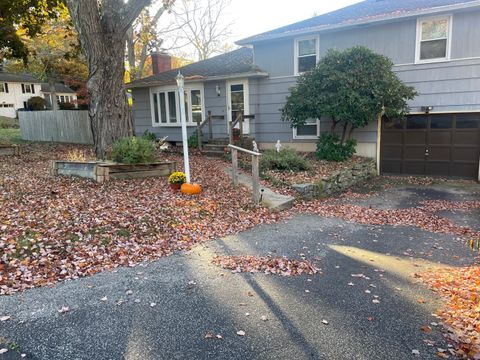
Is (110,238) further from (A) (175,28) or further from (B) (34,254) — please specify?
(A) (175,28)

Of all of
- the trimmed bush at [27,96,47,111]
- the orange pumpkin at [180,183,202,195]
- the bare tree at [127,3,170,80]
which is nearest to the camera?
the orange pumpkin at [180,183,202,195]

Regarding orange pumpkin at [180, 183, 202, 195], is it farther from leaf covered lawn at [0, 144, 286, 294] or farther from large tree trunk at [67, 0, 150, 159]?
large tree trunk at [67, 0, 150, 159]

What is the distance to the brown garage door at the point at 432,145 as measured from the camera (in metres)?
12.5

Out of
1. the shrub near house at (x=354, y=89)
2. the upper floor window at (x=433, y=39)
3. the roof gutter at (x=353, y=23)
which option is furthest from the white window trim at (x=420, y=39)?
the shrub near house at (x=354, y=89)

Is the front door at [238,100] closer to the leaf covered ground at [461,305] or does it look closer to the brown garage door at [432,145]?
the brown garage door at [432,145]

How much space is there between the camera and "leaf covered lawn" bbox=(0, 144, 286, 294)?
496 cm

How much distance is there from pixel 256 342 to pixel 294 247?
2.90 m

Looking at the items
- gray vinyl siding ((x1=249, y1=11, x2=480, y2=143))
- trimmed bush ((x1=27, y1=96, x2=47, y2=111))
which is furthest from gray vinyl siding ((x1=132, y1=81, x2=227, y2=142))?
trimmed bush ((x1=27, y1=96, x2=47, y2=111))

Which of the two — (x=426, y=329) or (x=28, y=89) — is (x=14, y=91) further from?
(x=426, y=329)

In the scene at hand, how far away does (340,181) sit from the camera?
1154 cm

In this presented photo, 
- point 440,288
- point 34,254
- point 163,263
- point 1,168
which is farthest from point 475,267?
point 1,168

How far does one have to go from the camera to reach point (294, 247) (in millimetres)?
6152

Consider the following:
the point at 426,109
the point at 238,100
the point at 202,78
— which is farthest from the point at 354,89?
the point at 202,78

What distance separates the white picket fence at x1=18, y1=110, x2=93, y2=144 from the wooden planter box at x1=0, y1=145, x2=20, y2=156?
457 centimetres
